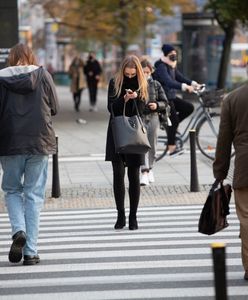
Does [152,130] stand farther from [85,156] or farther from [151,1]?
[151,1]

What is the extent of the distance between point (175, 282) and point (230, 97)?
1.46m

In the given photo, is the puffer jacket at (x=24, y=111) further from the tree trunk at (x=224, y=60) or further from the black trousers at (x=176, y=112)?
the tree trunk at (x=224, y=60)

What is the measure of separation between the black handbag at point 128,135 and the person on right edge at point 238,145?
8.08 feet

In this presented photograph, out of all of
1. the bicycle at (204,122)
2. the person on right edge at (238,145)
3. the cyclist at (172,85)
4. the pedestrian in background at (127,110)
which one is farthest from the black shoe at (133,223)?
the bicycle at (204,122)

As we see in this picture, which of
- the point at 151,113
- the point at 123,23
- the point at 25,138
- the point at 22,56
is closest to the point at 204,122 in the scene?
the point at 151,113

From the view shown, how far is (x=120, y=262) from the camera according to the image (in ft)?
27.3

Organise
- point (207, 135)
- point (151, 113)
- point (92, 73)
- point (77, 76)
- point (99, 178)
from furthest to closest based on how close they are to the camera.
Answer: point (77, 76)
point (92, 73)
point (207, 135)
point (99, 178)
point (151, 113)

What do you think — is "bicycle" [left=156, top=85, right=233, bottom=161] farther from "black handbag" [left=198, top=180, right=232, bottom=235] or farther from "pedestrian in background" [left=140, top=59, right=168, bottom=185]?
"black handbag" [left=198, top=180, right=232, bottom=235]

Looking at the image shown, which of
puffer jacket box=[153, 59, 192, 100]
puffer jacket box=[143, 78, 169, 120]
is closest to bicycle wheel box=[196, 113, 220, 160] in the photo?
puffer jacket box=[153, 59, 192, 100]

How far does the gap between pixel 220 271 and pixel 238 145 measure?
8.95 ft

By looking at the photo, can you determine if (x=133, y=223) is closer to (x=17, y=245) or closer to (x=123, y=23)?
(x=17, y=245)

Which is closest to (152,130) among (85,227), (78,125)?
(85,227)

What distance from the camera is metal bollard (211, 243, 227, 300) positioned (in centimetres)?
470

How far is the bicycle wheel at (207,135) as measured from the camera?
16.2 meters
